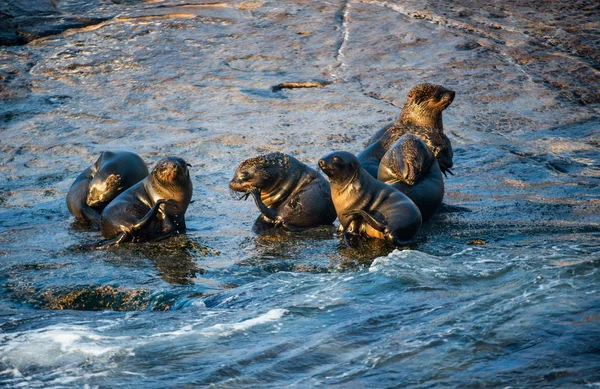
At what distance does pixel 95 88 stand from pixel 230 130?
2980mm

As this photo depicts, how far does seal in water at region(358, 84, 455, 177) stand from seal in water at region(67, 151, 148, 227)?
2304 millimetres

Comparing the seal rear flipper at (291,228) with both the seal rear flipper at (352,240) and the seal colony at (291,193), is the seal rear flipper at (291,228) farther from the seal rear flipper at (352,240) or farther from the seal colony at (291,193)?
the seal rear flipper at (352,240)

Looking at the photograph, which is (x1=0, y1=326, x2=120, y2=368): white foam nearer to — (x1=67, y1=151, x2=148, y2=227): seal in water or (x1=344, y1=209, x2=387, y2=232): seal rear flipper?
(x1=344, y1=209, x2=387, y2=232): seal rear flipper

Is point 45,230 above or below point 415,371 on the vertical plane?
below

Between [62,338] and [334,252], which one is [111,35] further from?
[62,338]

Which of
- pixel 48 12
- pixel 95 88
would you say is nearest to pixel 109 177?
pixel 95 88

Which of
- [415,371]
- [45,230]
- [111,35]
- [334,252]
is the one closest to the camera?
[415,371]

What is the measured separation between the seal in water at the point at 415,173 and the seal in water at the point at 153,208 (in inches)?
73.8

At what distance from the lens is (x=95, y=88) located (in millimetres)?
14211

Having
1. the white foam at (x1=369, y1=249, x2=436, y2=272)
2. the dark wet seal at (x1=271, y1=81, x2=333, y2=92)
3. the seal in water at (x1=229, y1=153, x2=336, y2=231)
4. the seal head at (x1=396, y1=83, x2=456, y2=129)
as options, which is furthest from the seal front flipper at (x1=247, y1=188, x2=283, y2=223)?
the dark wet seal at (x1=271, y1=81, x2=333, y2=92)

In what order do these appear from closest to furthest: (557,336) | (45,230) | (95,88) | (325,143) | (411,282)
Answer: (557,336) < (411,282) < (45,230) < (325,143) < (95,88)

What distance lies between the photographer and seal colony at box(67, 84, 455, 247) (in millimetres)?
7914

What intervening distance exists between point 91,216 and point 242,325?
3.32 meters

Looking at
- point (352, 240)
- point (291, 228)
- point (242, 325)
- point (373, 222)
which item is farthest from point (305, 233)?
point (242, 325)
